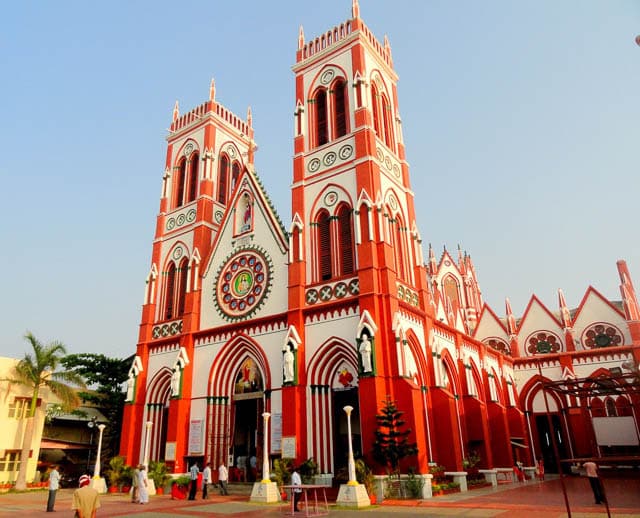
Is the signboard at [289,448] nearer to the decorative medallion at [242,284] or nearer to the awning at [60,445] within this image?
the decorative medallion at [242,284]

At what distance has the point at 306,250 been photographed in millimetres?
26047

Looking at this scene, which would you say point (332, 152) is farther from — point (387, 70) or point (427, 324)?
point (427, 324)

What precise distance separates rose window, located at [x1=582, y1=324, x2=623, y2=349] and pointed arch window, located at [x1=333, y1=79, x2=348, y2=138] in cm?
2442

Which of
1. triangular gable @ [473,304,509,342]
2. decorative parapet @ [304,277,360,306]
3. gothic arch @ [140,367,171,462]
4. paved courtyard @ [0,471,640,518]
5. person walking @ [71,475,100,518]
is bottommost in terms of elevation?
paved courtyard @ [0,471,640,518]

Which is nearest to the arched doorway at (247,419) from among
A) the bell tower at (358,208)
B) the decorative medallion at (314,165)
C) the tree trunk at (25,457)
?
the bell tower at (358,208)

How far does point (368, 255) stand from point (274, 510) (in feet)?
36.9

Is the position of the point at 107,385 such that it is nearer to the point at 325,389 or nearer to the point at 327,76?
the point at 325,389

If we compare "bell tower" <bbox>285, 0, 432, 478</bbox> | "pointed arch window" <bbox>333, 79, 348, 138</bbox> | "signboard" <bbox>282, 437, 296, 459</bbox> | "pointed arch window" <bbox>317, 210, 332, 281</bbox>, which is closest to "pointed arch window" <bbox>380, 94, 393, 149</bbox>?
"bell tower" <bbox>285, 0, 432, 478</bbox>

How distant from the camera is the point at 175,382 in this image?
89.8 ft

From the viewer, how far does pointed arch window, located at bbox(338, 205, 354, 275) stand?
2486 centimetres

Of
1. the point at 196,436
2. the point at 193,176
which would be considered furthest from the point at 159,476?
the point at 193,176

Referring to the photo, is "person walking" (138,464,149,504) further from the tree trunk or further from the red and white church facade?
the tree trunk

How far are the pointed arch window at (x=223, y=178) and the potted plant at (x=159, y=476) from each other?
16.9m

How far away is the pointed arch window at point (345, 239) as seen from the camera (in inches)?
979
